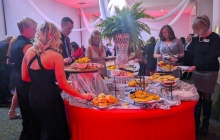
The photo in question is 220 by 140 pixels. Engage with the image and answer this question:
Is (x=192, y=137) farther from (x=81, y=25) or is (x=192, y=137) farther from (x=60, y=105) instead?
(x=81, y=25)

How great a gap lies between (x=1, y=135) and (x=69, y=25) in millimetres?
1530

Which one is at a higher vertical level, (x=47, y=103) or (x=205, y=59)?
(x=205, y=59)

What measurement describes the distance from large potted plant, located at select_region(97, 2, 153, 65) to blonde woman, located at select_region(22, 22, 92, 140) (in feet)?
1.79

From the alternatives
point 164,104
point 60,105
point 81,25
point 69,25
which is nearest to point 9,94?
point 69,25

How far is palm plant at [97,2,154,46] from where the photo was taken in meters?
1.73

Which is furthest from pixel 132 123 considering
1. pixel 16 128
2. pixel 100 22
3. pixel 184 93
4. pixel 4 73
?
pixel 4 73

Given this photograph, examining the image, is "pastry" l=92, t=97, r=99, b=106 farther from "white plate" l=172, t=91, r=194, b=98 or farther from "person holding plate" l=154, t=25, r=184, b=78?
"person holding plate" l=154, t=25, r=184, b=78

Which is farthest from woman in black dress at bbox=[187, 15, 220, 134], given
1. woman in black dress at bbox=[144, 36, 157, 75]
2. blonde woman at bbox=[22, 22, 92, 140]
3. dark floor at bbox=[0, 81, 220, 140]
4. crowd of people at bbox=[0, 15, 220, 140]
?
woman in black dress at bbox=[144, 36, 157, 75]

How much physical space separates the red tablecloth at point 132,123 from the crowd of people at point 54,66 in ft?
0.47

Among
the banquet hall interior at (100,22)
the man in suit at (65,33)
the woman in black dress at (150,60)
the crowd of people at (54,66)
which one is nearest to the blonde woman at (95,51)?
the crowd of people at (54,66)

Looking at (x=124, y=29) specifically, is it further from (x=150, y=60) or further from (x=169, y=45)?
(x=150, y=60)

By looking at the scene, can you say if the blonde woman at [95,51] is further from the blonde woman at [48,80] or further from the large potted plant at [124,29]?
the blonde woman at [48,80]

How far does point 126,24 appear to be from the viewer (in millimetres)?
1738

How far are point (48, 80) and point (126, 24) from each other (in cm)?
81
